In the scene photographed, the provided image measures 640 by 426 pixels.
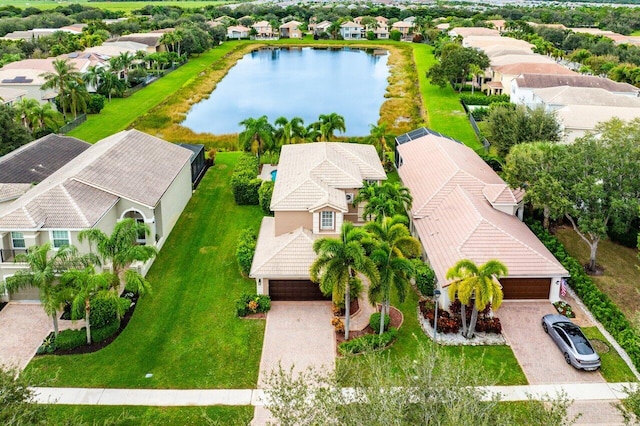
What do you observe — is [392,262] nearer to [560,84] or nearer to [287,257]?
[287,257]

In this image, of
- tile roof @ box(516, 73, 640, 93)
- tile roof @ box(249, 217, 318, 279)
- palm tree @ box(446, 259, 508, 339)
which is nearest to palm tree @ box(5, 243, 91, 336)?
tile roof @ box(249, 217, 318, 279)

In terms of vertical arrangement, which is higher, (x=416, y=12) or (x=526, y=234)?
(x=416, y=12)

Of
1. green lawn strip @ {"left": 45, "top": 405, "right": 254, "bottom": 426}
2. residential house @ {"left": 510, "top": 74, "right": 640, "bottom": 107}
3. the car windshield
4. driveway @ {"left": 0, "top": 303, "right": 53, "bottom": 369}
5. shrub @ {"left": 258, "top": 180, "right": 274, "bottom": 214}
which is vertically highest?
residential house @ {"left": 510, "top": 74, "right": 640, "bottom": 107}

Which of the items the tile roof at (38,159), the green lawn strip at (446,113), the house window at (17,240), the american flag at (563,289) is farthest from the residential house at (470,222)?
the tile roof at (38,159)

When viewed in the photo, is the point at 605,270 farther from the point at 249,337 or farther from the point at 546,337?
the point at 249,337

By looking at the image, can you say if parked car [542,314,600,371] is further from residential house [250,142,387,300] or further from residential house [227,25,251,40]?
residential house [227,25,251,40]

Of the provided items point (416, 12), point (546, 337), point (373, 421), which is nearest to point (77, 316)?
point (373, 421)
